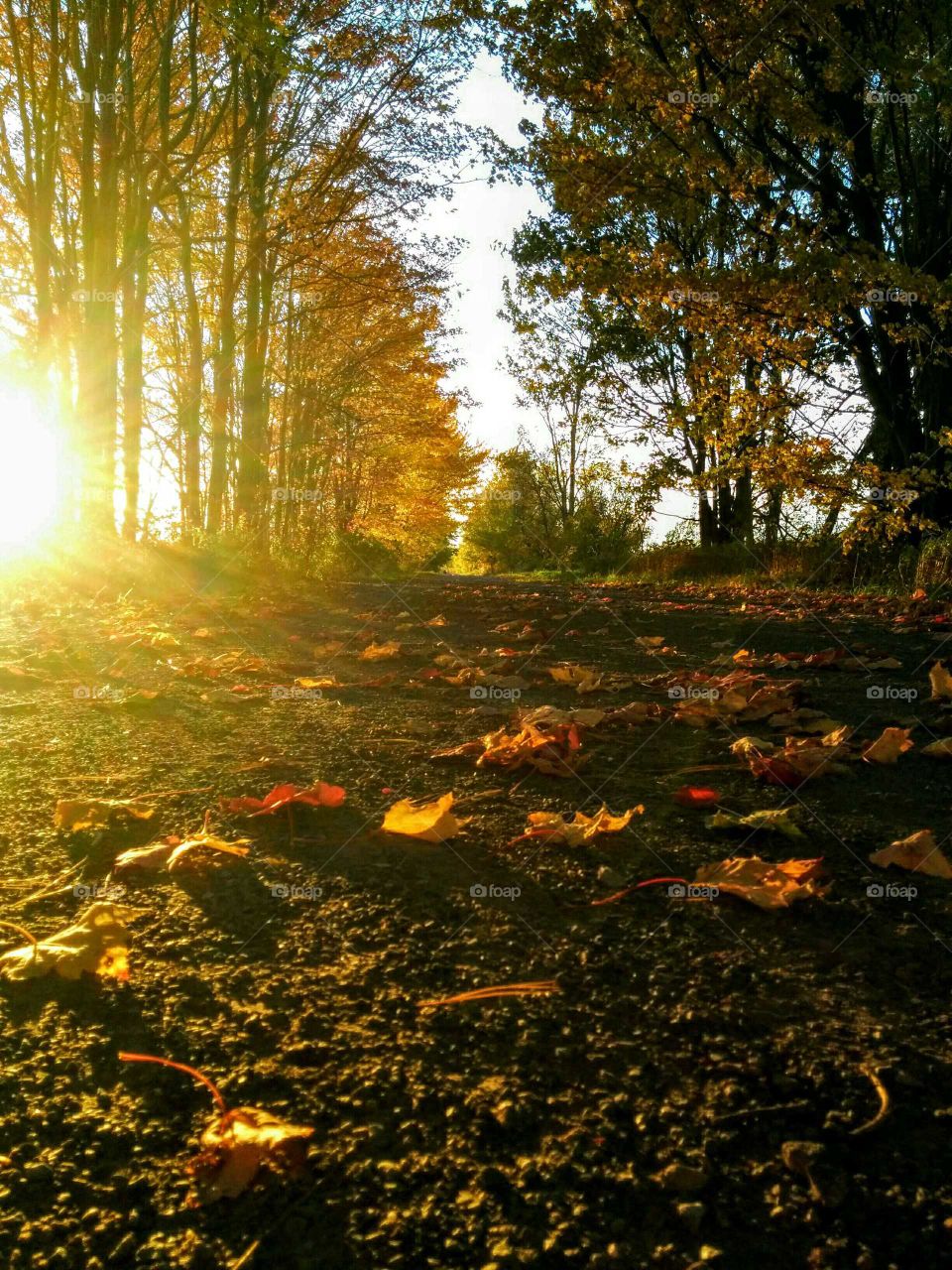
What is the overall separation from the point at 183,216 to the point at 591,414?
332 inches

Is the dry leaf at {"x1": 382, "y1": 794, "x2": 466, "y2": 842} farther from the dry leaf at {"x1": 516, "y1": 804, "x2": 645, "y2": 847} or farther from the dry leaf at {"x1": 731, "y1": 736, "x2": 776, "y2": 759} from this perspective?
the dry leaf at {"x1": 731, "y1": 736, "x2": 776, "y2": 759}

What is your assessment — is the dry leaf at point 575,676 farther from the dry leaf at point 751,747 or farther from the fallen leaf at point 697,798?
the fallen leaf at point 697,798

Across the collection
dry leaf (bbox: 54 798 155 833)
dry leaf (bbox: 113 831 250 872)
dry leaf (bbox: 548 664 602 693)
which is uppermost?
dry leaf (bbox: 548 664 602 693)

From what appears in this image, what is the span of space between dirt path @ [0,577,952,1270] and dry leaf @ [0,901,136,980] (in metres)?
0.04

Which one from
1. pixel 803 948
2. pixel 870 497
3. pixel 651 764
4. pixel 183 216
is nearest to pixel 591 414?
pixel 183 216

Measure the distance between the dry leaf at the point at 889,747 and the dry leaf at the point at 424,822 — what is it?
128 centimetres

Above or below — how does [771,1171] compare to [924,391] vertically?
below

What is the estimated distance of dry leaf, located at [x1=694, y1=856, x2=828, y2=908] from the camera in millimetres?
1609

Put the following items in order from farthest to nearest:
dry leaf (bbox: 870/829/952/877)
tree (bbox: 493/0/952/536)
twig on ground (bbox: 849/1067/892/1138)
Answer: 1. tree (bbox: 493/0/952/536)
2. dry leaf (bbox: 870/829/952/877)
3. twig on ground (bbox: 849/1067/892/1138)

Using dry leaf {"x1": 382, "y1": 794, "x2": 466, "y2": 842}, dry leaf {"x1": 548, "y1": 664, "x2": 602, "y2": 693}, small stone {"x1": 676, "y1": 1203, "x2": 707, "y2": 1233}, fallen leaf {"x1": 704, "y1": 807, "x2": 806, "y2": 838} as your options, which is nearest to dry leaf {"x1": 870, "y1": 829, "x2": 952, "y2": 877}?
fallen leaf {"x1": 704, "y1": 807, "x2": 806, "y2": 838}

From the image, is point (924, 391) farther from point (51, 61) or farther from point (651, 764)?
point (51, 61)

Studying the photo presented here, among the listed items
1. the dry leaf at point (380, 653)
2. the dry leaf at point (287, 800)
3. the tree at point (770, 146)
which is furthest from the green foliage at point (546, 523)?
the dry leaf at point (287, 800)

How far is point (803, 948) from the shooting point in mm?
→ 1462

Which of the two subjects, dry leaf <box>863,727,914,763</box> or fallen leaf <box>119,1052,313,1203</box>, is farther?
dry leaf <box>863,727,914,763</box>
